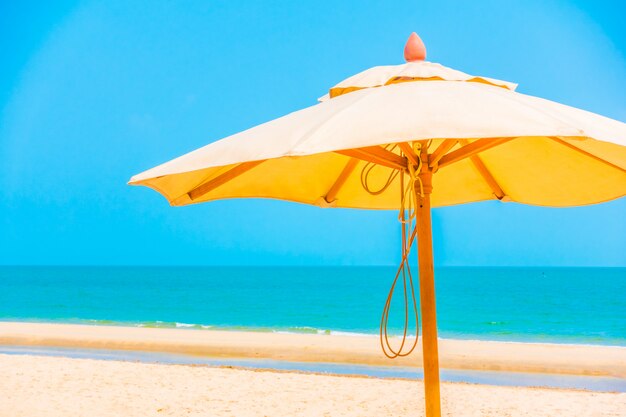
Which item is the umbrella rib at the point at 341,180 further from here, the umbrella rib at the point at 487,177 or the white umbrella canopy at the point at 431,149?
the umbrella rib at the point at 487,177

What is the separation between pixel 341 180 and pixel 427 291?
4.61ft

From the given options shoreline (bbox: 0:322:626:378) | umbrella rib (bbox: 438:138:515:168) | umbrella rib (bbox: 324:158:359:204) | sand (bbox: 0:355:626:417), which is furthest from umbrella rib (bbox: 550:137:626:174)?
shoreline (bbox: 0:322:626:378)

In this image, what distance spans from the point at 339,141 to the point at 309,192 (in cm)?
215

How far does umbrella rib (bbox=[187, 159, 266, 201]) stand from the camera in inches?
127

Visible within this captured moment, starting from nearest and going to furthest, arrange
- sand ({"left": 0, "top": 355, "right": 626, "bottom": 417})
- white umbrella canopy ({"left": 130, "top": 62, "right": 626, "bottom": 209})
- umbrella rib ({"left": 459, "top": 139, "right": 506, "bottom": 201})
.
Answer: white umbrella canopy ({"left": 130, "top": 62, "right": 626, "bottom": 209}) → umbrella rib ({"left": 459, "top": 139, "right": 506, "bottom": 201}) → sand ({"left": 0, "top": 355, "right": 626, "bottom": 417})

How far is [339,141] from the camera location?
2029 millimetres

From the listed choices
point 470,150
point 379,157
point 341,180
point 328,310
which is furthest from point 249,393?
point 328,310

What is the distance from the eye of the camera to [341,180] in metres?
4.16

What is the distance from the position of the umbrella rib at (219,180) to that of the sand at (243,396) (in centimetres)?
405

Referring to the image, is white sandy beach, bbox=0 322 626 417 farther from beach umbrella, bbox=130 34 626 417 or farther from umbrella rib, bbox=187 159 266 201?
umbrella rib, bbox=187 159 266 201

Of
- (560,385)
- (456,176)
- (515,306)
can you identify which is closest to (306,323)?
(515,306)

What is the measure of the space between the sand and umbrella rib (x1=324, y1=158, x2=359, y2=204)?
→ 129 inches

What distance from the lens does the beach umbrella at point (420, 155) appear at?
2.05 meters

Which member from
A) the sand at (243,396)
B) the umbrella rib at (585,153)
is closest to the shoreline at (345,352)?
the sand at (243,396)
